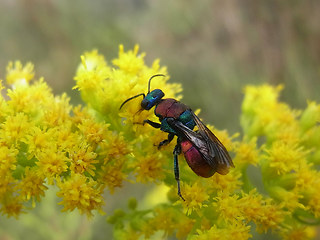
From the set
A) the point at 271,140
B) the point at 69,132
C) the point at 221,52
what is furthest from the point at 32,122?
the point at 221,52

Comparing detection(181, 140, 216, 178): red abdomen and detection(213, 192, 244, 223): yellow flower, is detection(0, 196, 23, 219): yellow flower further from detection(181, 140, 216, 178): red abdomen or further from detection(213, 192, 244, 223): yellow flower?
detection(213, 192, 244, 223): yellow flower

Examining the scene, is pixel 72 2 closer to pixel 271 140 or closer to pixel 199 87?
pixel 199 87

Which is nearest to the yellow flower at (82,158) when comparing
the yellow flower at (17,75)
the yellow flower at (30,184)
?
the yellow flower at (30,184)

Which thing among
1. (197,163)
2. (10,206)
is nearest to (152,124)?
(197,163)

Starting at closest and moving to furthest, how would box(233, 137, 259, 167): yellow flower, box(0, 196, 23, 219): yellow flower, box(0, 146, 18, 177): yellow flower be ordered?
1. box(0, 146, 18, 177): yellow flower
2. box(0, 196, 23, 219): yellow flower
3. box(233, 137, 259, 167): yellow flower

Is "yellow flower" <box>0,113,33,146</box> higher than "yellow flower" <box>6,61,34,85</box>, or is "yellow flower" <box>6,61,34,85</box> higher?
"yellow flower" <box>6,61,34,85</box>

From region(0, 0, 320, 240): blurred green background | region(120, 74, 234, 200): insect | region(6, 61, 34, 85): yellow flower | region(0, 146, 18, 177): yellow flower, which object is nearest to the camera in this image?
region(0, 146, 18, 177): yellow flower

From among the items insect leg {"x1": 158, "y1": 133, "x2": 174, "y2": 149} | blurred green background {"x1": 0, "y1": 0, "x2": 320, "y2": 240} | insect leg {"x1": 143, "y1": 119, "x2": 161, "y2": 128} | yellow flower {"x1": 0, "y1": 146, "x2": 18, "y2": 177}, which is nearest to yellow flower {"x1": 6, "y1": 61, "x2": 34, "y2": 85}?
yellow flower {"x1": 0, "y1": 146, "x2": 18, "y2": 177}

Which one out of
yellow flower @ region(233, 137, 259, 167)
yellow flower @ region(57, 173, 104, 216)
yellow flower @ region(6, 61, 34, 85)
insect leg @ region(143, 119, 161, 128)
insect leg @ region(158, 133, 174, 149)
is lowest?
yellow flower @ region(57, 173, 104, 216)

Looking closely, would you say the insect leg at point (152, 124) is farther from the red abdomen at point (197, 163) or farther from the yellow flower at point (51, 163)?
the yellow flower at point (51, 163)
